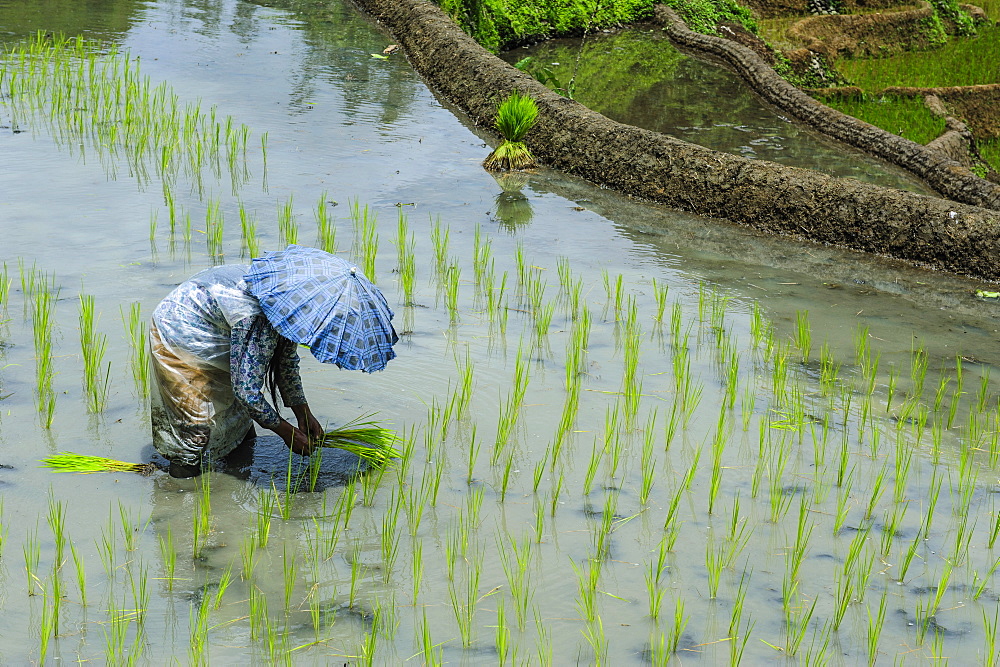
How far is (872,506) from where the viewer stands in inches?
123

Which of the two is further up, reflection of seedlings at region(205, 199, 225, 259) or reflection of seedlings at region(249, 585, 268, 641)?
reflection of seedlings at region(205, 199, 225, 259)

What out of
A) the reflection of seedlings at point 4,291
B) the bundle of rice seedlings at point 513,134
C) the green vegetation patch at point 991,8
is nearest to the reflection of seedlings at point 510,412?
the reflection of seedlings at point 4,291

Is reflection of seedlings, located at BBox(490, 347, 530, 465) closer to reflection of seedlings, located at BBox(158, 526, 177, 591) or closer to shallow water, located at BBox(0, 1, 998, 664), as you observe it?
shallow water, located at BBox(0, 1, 998, 664)

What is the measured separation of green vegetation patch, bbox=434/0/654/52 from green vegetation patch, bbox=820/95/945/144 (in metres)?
3.02

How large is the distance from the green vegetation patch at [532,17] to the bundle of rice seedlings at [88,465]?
28.1 feet

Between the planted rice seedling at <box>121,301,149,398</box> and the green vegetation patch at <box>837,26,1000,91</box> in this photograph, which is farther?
the green vegetation patch at <box>837,26,1000,91</box>

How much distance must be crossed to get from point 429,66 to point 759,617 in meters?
7.90

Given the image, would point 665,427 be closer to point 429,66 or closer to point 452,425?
point 452,425

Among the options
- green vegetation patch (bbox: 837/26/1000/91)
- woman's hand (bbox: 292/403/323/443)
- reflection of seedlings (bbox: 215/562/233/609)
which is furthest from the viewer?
green vegetation patch (bbox: 837/26/1000/91)

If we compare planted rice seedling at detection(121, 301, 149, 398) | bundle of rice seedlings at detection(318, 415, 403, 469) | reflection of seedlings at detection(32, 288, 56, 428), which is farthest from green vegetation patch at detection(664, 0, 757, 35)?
bundle of rice seedlings at detection(318, 415, 403, 469)

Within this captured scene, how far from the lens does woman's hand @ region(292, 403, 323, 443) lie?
10.1 feet

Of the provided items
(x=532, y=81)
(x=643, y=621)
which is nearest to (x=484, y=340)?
(x=643, y=621)

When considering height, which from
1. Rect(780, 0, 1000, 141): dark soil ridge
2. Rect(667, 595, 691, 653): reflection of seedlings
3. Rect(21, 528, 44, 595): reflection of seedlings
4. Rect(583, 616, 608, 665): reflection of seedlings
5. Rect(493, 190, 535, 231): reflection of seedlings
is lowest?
Rect(21, 528, 44, 595): reflection of seedlings

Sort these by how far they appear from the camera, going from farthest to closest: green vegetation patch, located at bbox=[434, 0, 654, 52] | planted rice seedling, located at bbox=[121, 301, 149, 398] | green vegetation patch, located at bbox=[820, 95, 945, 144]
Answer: green vegetation patch, located at bbox=[434, 0, 654, 52], green vegetation patch, located at bbox=[820, 95, 945, 144], planted rice seedling, located at bbox=[121, 301, 149, 398]
